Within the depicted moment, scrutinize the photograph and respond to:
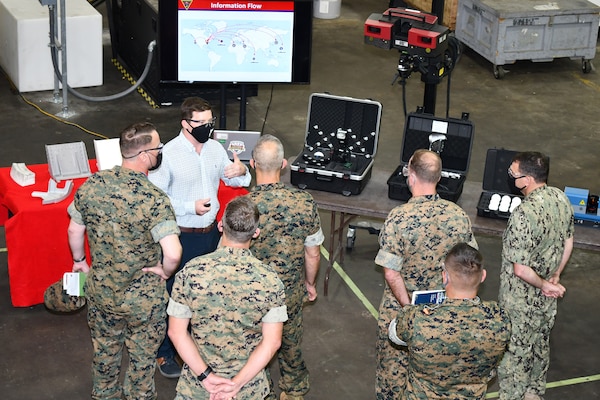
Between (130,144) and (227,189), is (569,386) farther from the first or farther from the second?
(130,144)

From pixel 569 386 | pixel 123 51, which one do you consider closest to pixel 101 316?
pixel 569 386

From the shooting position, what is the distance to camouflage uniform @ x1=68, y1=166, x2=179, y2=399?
16.3 ft

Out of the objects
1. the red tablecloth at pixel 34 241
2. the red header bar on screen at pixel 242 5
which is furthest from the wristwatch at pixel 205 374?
the red header bar on screen at pixel 242 5

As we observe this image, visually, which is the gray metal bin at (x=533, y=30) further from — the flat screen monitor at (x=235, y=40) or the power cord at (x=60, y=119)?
the power cord at (x=60, y=119)

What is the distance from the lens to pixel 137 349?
535cm

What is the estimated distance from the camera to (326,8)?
47.2 feet

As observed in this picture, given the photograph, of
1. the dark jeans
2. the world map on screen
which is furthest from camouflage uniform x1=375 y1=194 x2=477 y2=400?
the world map on screen

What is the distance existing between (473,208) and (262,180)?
2.02 meters

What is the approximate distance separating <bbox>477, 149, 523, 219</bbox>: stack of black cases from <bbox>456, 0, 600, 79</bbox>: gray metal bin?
5538mm

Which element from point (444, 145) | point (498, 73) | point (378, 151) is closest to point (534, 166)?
point (444, 145)

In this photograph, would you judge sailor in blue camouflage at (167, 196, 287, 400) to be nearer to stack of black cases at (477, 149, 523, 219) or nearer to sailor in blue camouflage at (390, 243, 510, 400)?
sailor in blue camouflage at (390, 243, 510, 400)

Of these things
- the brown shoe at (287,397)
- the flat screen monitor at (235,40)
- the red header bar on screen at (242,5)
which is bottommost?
the brown shoe at (287,397)

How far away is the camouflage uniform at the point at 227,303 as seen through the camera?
13.9 feet

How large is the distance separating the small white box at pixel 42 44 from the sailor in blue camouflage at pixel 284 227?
19.8 ft
